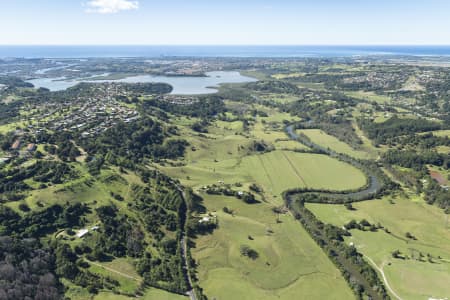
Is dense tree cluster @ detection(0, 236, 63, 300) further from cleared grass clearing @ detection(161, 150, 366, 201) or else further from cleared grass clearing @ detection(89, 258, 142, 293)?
cleared grass clearing @ detection(161, 150, 366, 201)

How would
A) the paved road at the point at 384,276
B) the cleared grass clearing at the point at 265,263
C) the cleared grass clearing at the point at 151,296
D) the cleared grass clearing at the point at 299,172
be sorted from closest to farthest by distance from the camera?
1. the cleared grass clearing at the point at 151,296
2. the paved road at the point at 384,276
3. the cleared grass clearing at the point at 265,263
4. the cleared grass clearing at the point at 299,172

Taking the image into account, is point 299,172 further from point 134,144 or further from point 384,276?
point 134,144

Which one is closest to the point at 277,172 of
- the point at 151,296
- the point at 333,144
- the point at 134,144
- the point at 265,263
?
the point at 333,144

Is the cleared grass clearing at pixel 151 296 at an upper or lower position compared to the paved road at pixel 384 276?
upper

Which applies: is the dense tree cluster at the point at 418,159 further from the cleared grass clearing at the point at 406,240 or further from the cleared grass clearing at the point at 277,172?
the cleared grass clearing at the point at 406,240

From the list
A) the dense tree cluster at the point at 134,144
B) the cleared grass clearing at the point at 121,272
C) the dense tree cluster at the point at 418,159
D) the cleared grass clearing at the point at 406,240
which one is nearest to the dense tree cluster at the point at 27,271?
the cleared grass clearing at the point at 121,272

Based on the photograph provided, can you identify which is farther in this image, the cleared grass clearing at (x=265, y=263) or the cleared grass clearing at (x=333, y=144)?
the cleared grass clearing at (x=333, y=144)
